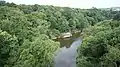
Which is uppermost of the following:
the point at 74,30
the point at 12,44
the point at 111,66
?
the point at 12,44

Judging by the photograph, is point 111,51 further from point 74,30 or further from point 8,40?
point 74,30

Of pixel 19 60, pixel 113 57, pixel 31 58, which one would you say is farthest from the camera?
pixel 19 60

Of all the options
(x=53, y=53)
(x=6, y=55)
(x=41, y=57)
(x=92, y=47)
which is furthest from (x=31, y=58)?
(x=92, y=47)

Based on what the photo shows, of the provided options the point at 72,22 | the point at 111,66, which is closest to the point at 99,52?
the point at 111,66

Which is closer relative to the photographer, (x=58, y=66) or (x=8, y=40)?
(x=8, y=40)

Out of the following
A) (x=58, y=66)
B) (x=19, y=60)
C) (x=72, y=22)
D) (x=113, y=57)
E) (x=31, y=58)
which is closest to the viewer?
(x=113, y=57)

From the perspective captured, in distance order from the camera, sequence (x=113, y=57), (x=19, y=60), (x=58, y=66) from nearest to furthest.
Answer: (x=113, y=57) < (x=19, y=60) < (x=58, y=66)

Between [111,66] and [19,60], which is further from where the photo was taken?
[19,60]

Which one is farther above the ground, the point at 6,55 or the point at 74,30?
the point at 6,55

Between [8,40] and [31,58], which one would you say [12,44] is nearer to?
[8,40]
